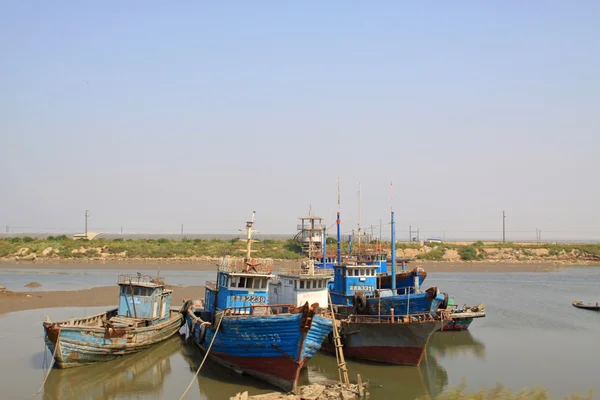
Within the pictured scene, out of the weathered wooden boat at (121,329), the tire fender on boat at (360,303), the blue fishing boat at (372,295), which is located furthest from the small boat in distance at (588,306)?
the weathered wooden boat at (121,329)

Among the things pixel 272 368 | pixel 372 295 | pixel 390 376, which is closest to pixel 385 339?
pixel 390 376

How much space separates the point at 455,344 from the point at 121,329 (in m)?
19.4

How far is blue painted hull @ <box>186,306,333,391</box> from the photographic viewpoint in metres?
22.8

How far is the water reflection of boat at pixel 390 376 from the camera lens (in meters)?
23.6

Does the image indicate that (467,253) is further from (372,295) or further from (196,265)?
(372,295)

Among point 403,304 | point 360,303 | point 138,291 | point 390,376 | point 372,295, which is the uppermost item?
point 138,291

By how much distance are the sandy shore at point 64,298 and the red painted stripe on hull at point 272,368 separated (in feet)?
78.9

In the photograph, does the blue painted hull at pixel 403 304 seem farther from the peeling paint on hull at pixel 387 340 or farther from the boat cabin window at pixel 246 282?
the boat cabin window at pixel 246 282

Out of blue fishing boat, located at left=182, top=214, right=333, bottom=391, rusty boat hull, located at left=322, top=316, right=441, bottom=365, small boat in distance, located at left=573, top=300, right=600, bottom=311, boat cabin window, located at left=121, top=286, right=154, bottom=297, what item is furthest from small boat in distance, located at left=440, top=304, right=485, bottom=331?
boat cabin window, located at left=121, top=286, right=154, bottom=297

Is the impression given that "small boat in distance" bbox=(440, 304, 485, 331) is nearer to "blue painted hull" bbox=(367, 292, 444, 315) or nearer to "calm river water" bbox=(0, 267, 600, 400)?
"calm river water" bbox=(0, 267, 600, 400)

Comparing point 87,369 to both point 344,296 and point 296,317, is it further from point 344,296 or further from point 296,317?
point 344,296

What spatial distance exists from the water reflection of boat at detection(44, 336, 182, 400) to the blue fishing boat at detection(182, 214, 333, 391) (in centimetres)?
267

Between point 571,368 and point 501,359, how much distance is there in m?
3.37

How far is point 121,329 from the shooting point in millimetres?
27375
